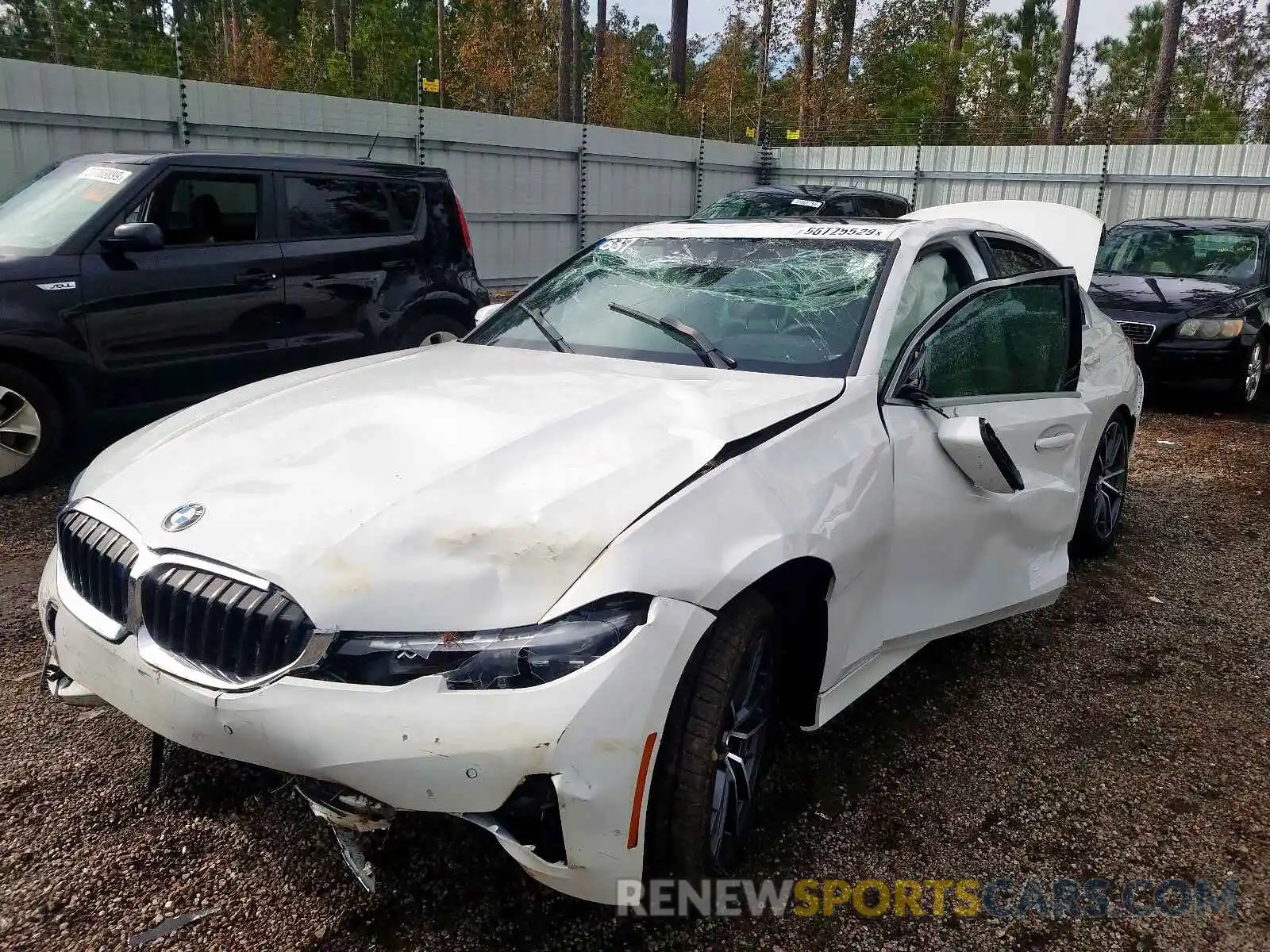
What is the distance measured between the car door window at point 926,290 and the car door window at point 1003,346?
85 millimetres

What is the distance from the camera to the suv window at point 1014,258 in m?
3.76

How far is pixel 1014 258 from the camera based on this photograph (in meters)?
3.95

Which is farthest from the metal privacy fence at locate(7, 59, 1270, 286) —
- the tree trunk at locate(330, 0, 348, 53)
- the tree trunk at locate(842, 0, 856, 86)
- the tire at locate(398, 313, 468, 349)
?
the tree trunk at locate(330, 0, 348, 53)

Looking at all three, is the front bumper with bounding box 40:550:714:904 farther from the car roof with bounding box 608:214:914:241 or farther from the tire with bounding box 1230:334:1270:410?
the tire with bounding box 1230:334:1270:410

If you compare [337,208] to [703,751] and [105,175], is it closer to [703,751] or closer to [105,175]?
[105,175]

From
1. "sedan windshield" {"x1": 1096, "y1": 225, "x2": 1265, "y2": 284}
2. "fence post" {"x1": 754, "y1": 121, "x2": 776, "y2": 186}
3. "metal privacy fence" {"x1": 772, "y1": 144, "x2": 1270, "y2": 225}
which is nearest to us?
"sedan windshield" {"x1": 1096, "y1": 225, "x2": 1265, "y2": 284}

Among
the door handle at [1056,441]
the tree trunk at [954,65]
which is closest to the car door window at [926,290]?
Answer: the door handle at [1056,441]

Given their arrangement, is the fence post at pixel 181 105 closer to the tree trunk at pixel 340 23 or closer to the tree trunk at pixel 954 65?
the tree trunk at pixel 340 23

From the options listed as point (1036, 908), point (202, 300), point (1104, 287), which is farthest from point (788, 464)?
point (1104, 287)

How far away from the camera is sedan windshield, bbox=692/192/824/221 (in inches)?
459

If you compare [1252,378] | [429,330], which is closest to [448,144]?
[429,330]

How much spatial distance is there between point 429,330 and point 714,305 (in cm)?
397

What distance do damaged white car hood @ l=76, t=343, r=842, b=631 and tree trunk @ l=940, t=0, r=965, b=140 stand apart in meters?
32.8

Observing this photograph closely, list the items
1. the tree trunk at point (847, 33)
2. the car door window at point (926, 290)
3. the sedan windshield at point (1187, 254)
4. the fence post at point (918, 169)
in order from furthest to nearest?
the tree trunk at point (847, 33) < the fence post at point (918, 169) < the sedan windshield at point (1187, 254) < the car door window at point (926, 290)
